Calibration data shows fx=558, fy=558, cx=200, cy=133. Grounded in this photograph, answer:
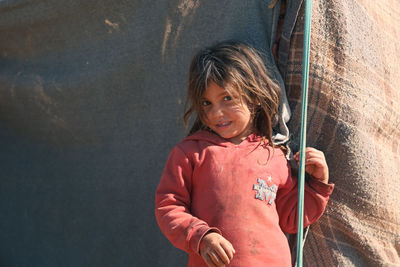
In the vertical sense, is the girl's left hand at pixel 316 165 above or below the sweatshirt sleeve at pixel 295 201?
above

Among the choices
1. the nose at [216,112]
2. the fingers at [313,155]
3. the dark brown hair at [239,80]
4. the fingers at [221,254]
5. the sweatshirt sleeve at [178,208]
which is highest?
the dark brown hair at [239,80]

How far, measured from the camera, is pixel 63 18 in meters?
1.90

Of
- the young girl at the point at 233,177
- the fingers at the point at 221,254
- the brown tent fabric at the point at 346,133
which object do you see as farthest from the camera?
the brown tent fabric at the point at 346,133

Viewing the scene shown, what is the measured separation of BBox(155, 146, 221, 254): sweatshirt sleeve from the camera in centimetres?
134

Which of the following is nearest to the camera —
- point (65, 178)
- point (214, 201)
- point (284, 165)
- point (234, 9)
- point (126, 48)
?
point (214, 201)

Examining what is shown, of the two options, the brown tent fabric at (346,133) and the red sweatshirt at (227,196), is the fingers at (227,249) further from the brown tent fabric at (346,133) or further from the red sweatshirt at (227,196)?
the brown tent fabric at (346,133)

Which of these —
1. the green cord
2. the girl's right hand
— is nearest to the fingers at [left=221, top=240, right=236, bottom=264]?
the girl's right hand

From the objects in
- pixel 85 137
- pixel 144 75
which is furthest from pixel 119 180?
pixel 144 75

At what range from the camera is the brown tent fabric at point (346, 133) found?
65.1 inches

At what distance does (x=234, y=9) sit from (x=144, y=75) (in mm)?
392

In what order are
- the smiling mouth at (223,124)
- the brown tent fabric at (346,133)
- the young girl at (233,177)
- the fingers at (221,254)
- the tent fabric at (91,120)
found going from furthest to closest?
the tent fabric at (91,120)
the brown tent fabric at (346,133)
the smiling mouth at (223,124)
the young girl at (233,177)
the fingers at (221,254)

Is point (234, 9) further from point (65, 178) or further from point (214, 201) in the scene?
point (65, 178)

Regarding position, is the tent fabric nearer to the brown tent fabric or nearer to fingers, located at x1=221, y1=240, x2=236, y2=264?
the brown tent fabric

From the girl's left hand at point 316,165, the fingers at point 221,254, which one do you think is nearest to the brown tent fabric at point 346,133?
the girl's left hand at point 316,165
